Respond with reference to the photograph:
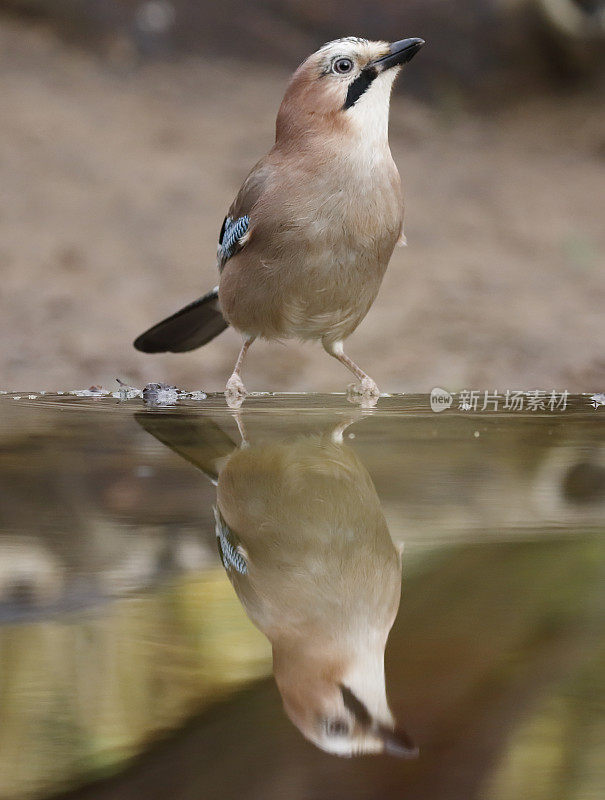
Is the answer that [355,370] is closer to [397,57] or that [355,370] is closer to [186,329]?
[186,329]

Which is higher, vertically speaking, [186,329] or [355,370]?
[355,370]

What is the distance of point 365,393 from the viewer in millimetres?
2885

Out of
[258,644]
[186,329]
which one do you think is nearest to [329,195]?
[186,329]

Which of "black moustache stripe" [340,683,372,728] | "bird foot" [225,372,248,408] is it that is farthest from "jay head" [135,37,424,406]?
"black moustache stripe" [340,683,372,728]

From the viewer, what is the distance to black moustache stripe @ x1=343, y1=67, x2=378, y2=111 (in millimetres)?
2381

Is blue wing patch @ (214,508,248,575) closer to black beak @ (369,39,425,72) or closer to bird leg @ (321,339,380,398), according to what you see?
black beak @ (369,39,425,72)

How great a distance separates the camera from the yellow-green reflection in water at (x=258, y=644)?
543 millimetres

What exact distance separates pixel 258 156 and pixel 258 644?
6795 millimetres

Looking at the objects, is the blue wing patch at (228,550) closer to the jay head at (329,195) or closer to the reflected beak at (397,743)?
the reflected beak at (397,743)

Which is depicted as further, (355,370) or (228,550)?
(355,370)

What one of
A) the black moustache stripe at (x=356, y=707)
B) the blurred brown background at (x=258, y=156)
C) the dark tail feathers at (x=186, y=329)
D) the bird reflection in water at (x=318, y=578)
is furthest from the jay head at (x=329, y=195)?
the blurred brown background at (x=258, y=156)

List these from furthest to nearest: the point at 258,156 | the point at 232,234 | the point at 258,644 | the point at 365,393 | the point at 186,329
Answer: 1. the point at 258,156
2. the point at 186,329
3. the point at 365,393
4. the point at 232,234
5. the point at 258,644

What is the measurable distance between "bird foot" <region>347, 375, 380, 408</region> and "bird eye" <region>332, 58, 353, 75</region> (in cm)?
85

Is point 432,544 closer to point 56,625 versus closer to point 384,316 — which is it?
point 56,625
